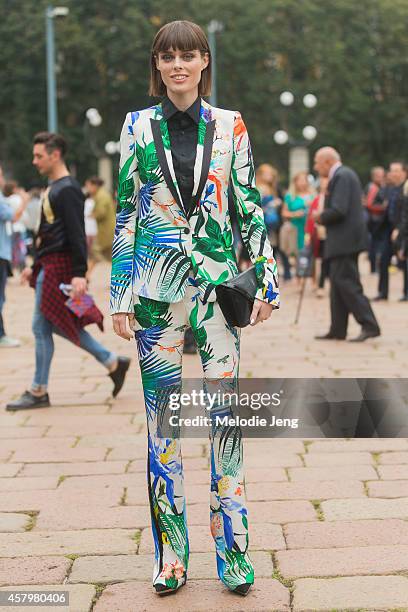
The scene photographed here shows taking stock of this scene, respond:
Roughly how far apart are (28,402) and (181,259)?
4.04 meters

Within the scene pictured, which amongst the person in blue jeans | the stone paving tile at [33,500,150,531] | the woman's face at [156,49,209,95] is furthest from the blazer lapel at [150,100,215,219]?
the person in blue jeans

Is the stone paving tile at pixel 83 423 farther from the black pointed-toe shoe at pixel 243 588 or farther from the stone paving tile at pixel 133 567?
the black pointed-toe shoe at pixel 243 588

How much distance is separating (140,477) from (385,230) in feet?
35.2

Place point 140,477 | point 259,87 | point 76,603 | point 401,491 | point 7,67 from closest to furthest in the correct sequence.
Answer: point 76,603 → point 401,491 → point 140,477 → point 7,67 → point 259,87

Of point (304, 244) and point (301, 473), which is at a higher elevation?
point (301, 473)

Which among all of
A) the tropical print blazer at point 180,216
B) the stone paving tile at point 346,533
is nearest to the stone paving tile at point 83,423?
the stone paving tile at point 346,533

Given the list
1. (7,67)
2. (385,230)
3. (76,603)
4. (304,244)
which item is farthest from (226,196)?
(7,67)

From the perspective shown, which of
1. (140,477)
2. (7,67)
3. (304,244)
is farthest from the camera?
(7,67)

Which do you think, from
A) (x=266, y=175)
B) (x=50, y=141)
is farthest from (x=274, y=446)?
(x=266, y=175)

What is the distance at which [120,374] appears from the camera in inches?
313

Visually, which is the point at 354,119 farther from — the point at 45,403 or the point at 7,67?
the point at 45,403

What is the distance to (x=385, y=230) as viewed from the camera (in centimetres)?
1592

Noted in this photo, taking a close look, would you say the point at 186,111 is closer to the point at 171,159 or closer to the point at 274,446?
the point at 171,159

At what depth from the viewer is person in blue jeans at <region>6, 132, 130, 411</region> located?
738 cm
